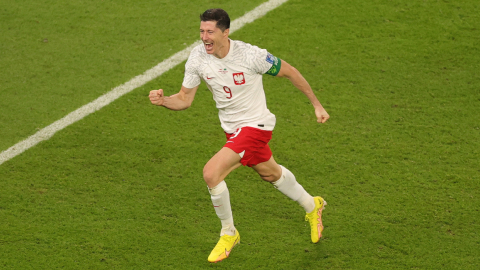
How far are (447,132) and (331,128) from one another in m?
1.18

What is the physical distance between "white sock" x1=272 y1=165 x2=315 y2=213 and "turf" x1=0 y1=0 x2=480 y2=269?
0.30m

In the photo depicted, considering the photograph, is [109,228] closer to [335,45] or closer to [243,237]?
[243,237]

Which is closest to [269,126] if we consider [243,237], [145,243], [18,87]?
[243,237]

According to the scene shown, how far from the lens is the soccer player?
16.1 ft

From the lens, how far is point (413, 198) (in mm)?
5773

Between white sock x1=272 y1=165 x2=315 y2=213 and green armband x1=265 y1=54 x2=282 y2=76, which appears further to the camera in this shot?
white sock x1=272 y1=165 x2=315 y2=213

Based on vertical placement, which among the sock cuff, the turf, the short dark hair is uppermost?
the short dark hair

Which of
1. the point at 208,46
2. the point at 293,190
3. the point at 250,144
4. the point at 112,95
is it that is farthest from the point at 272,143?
the point at 112,95

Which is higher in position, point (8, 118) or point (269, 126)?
point (269, 126)

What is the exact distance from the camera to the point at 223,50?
5020 mm

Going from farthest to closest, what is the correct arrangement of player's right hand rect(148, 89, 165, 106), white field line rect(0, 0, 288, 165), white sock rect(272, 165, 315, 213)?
white field line rect(0, 0, 288, 165) < white sock rect(272, 165, 315, 213) < player's right hand rect(148, 89, 165, 106)

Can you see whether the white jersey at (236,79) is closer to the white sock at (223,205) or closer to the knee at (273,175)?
the knee at (273,175)

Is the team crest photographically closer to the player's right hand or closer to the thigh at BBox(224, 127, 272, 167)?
the thigh at BBox(224, 127, 272, 167)

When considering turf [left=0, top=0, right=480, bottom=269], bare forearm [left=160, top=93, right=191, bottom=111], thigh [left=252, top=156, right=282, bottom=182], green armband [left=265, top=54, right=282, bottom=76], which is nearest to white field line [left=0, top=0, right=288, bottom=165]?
turf [left=0, top=0, right=480, bottom=269]
